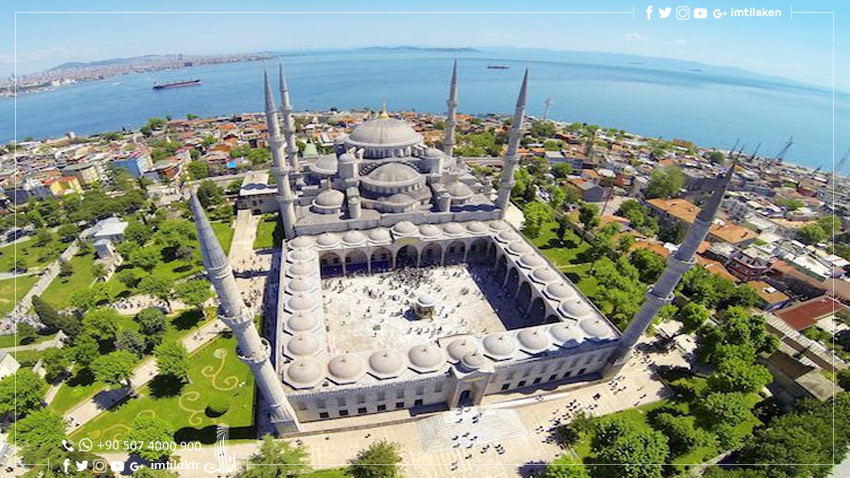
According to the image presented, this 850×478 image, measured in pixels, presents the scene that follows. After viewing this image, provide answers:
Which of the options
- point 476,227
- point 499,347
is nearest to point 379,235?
point 476,227

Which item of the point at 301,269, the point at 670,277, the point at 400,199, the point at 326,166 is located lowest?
the point at 301,269

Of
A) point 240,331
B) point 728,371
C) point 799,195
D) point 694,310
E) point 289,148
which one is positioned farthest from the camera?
point 799,195

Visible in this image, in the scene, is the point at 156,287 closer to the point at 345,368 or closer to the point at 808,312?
the point at 345,368

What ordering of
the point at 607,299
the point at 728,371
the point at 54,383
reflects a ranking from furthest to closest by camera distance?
the point at 607,299, the point at 54,383, the point at 728,371

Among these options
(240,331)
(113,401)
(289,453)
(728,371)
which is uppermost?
(240,331)

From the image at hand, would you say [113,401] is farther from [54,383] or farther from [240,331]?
[240,331]

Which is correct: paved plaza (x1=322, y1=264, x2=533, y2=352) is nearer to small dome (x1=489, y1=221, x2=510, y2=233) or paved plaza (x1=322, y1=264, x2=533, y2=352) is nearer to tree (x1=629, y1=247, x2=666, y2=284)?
small dome (x1=489, y1=221, x2=510, y2=233)

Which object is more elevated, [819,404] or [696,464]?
[819,404]

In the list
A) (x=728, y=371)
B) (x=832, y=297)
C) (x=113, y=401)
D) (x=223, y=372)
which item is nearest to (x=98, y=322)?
(x=113, y=401)
